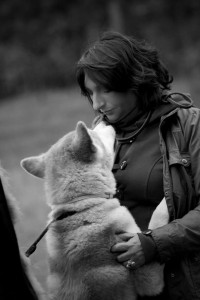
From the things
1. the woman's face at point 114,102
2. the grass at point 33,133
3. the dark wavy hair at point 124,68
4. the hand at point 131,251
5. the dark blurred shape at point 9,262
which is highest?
the dark wavy hair at point 124,68

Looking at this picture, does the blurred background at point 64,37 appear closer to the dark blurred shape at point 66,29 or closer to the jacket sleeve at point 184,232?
the dark blurred shape at point 66,29

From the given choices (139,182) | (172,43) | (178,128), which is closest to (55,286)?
(139,182)

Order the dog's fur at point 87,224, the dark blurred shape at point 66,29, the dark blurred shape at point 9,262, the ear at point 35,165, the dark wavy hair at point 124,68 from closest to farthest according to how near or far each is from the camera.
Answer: the dark blurred shape at point 9,262 < the dog's fur at point 87,224 < the dark wavy hair at point 124,68 < the ear at point 35,165 < the dark blurred shape at point 66,29

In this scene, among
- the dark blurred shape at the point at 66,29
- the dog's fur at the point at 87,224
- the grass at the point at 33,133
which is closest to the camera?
the dog's fur at the point at 87,224

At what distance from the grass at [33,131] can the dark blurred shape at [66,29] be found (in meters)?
2.05

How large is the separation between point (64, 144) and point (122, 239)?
2.55 ft

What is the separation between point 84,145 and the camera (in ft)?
10.6

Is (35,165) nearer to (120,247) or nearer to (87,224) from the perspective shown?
(87,224)

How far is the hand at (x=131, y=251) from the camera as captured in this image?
2.80 m

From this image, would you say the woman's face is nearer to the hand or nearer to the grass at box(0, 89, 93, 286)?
the hand

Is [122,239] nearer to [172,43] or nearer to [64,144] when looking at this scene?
[64,144]

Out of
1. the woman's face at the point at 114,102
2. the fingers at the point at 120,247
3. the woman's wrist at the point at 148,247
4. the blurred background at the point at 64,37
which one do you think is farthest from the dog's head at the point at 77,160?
the blurred background at the point at 64,37

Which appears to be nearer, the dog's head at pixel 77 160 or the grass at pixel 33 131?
the dog's head at pixel 77 160

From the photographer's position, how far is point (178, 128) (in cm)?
292
